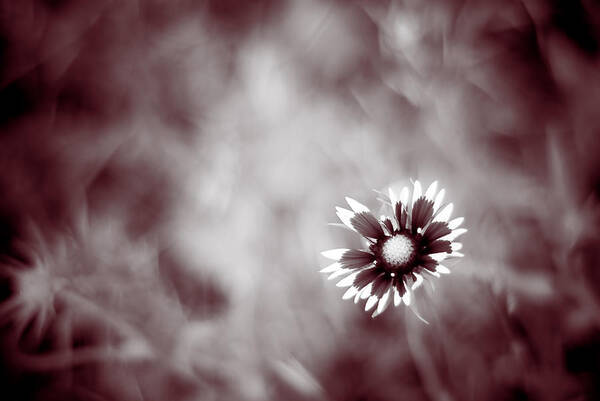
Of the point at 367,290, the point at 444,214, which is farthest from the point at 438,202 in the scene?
the point at 367,290

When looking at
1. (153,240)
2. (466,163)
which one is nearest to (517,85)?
(466,163)

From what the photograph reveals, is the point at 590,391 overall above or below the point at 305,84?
below

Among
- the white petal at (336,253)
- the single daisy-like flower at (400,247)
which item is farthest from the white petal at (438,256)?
Answer: the white petal at (336,253)

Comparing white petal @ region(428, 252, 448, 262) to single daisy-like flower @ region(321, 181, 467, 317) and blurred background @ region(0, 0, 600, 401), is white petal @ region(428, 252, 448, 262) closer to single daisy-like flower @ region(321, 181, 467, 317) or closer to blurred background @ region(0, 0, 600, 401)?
single daisy-like flower @ region(321, 181, 467, 317)

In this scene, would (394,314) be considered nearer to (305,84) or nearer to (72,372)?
(305,84)

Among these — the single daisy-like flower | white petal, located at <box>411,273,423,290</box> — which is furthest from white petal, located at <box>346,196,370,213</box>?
white petal, located at <box>411,273,423,290</box>

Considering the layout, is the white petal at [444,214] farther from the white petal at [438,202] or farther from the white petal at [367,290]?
the white petal at [367,290]

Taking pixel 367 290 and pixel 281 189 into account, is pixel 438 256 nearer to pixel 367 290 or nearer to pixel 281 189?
pixel 367 290
